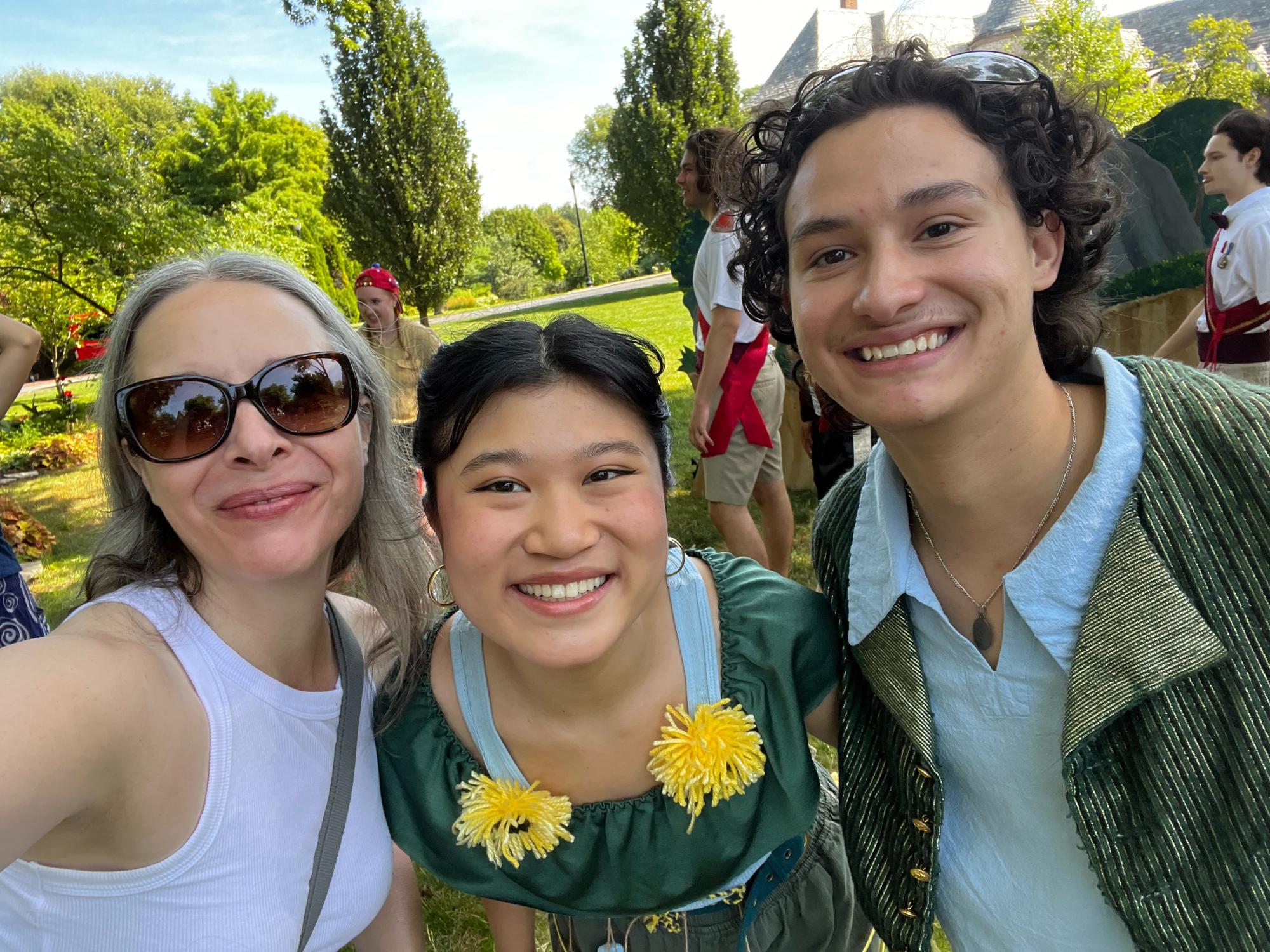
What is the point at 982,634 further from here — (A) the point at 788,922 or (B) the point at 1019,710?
(A) the point at 788,922

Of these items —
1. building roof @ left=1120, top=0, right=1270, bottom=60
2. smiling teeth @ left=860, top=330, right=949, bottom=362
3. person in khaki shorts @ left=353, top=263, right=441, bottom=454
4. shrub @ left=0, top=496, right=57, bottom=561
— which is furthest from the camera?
building roof @ left=1120, top=0, right=1270, bottom=60

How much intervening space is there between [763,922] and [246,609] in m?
1.30

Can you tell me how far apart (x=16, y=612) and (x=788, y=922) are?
105 inches

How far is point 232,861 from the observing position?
1.38 m

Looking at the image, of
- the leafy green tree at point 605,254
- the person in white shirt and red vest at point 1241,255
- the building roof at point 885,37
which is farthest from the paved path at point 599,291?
the building roof at point 885,37

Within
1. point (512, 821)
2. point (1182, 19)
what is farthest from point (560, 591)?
point (1182, 19)

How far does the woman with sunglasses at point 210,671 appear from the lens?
3.95 feet

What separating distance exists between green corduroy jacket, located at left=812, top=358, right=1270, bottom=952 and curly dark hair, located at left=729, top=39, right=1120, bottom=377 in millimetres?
317

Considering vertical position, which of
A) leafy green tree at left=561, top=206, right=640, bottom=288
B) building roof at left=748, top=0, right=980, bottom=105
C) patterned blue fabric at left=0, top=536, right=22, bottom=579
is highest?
leafy green tree at left=561, top=206, right=640, bottom=288

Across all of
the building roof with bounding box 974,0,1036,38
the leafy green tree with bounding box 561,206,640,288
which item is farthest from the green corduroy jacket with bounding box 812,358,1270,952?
the building roof with bounding box 974,0,1036,38

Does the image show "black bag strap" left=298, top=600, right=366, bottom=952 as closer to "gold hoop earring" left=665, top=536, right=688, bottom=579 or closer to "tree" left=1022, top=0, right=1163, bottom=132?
"gold hoop earring" left=665, top=536, right=688, bottom=579

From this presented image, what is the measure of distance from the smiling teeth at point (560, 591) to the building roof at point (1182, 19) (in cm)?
3685

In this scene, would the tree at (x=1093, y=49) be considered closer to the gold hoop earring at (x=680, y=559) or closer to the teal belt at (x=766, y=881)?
the gold hoop earring at (x=680, y=559)

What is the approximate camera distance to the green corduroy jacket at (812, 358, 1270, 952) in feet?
3.66
